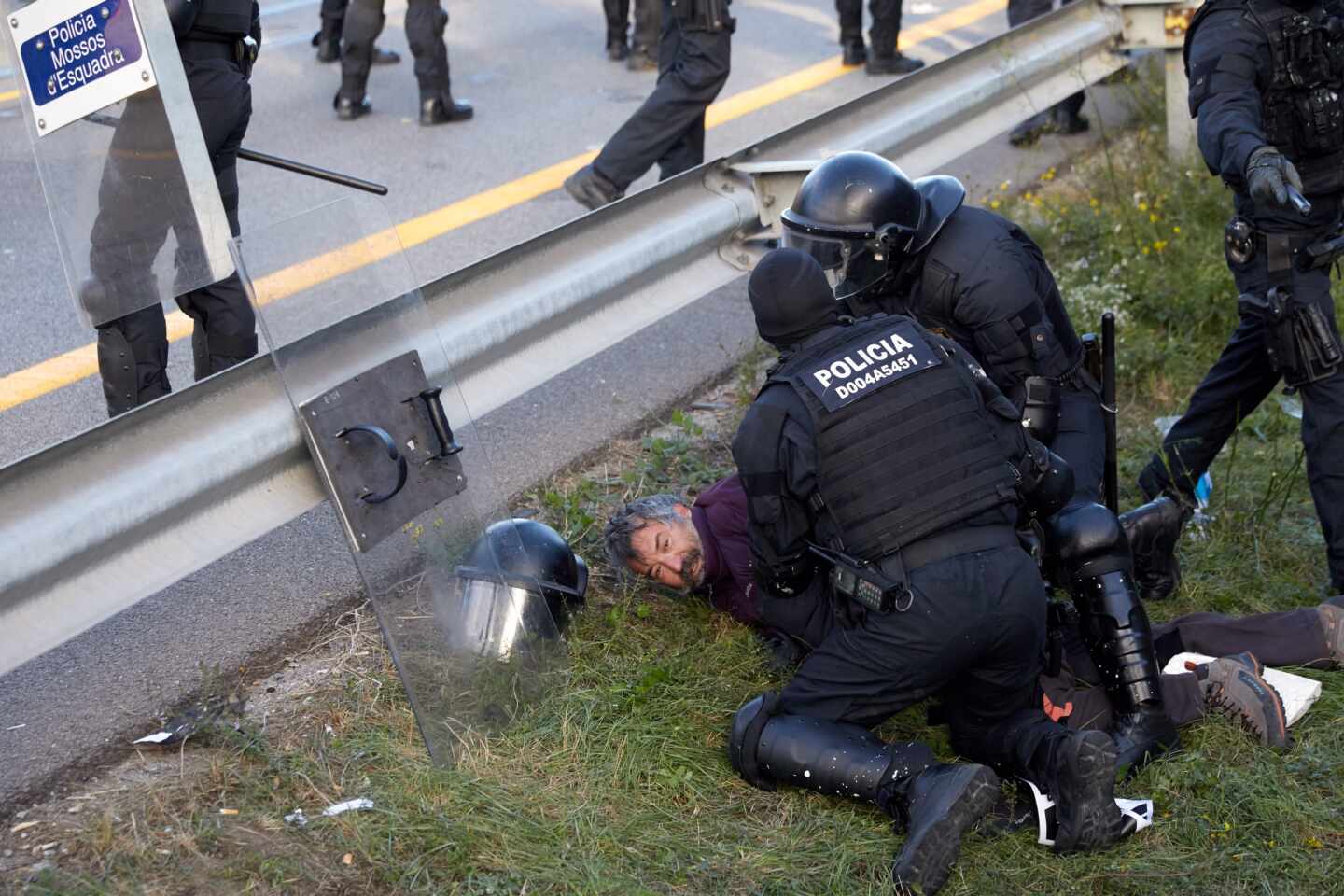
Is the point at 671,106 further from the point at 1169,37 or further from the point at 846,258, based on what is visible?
the point at 846,258

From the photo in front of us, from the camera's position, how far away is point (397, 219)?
692 cm

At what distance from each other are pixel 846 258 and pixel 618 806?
1.61 meters

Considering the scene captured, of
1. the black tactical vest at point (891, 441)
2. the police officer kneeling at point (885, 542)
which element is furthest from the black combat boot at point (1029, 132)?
the black tactical vest at point (891, 441)

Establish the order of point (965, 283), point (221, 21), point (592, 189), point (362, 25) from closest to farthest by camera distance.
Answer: point (965, 283) < point (221, 21) < point (592, 189) < point (362, 25)

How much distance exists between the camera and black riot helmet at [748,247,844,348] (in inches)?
134

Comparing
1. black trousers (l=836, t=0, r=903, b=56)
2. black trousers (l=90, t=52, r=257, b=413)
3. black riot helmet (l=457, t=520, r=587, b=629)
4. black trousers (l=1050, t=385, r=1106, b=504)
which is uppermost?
black trousers (l=90, t=52, r=257, b=413)

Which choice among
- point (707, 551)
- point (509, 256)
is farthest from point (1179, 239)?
point (509, 256)

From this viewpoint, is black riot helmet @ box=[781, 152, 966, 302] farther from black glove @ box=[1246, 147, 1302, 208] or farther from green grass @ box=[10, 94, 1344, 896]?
green grass @ box=[10, 94, 1344, 896]

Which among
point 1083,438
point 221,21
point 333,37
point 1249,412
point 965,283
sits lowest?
point 333,37

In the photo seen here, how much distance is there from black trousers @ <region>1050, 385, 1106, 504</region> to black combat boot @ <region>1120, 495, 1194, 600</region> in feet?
0.44

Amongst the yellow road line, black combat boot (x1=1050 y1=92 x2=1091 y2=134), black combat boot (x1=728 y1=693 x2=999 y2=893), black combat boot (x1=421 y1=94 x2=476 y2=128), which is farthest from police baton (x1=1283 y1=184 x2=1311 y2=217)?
black combat boot (x1=421 y1=94 x2=476 y2=128)

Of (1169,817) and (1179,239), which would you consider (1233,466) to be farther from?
(1169,817)

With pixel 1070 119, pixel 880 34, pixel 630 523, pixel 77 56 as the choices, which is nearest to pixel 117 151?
pixel 77 56

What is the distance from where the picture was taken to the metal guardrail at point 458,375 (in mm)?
2570
